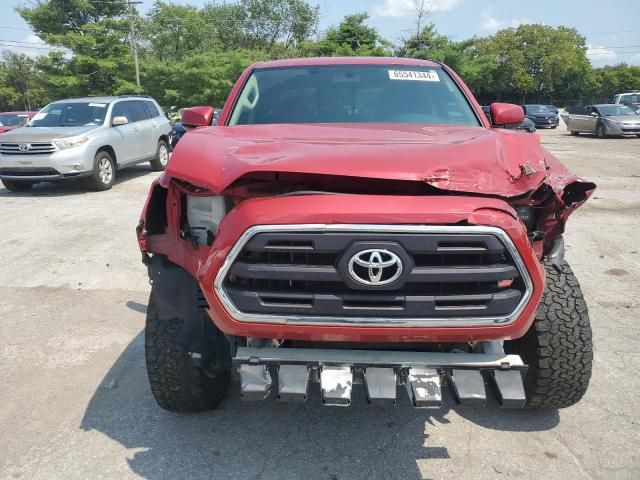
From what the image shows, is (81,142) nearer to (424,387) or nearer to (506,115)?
(506,115)

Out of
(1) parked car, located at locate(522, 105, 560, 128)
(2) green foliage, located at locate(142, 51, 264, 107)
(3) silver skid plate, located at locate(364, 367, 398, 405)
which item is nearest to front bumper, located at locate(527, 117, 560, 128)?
(1) parked car, located at locate(522, 105, 560, 128)

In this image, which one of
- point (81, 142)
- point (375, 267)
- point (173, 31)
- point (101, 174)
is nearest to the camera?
point (375, 267)

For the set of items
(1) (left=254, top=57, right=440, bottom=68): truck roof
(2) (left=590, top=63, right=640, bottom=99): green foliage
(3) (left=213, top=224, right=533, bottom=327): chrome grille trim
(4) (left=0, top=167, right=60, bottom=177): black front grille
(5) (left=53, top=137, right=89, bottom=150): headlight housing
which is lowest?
(4) (left=0, top=167, right=60, bottom=177): black front grille

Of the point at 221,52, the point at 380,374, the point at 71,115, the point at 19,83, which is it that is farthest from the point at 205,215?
the point at 19,83

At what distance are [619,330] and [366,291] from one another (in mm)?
2866

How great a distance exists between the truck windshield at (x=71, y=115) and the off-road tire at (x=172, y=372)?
9.34 meters

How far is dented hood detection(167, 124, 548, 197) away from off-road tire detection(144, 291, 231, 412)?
777 mm

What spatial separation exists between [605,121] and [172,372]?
24681 mm

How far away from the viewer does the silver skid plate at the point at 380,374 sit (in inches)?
82.7

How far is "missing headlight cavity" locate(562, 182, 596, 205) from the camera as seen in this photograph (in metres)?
2.52

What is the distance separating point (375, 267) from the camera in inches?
76.4

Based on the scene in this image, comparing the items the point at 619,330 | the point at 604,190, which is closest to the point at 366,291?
the point at 619,330

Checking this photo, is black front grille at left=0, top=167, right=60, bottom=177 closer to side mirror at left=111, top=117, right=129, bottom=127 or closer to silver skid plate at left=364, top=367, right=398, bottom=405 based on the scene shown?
side mirror at left=111, top=117, right=129, bottom=127

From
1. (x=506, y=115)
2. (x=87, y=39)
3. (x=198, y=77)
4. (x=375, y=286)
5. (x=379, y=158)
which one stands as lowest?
(x=375, y=286)
